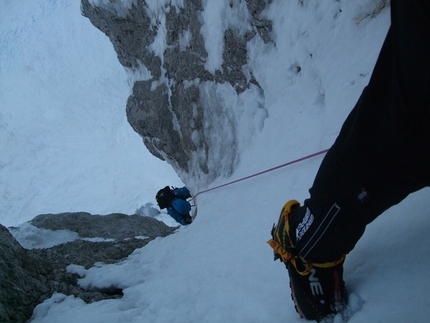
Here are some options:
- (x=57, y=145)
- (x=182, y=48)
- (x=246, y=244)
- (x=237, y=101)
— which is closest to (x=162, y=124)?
(x=182, y=48)

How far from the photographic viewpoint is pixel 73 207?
1465cm

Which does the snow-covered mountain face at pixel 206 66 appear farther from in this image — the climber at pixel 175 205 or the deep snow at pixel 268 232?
the climber at pixel 175 205

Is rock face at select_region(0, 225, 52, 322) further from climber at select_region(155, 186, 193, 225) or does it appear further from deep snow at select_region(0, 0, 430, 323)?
climber at select_region(155, 186, 193, 225)

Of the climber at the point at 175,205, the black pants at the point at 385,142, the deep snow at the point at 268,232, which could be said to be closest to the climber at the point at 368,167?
the black pants at the point at 385,142

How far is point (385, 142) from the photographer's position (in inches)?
34.5

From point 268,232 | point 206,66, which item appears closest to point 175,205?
point 206,66

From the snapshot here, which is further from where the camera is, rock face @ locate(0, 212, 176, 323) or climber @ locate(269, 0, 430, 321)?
rock face @ locate(0, 212, 176, 323)

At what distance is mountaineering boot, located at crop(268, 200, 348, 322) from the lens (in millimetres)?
1170

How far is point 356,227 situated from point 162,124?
17.8 ft

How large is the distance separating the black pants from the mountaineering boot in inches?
3.9

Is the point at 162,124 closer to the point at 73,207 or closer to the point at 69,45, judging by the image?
the point at 73,207

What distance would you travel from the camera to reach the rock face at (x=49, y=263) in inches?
89.3

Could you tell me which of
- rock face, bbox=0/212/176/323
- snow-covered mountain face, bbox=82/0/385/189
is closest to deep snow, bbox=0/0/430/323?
snow-covered mountain face, bbox=82/0/385/189

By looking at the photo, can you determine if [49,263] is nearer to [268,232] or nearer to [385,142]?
[268,232]
